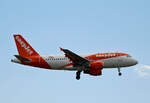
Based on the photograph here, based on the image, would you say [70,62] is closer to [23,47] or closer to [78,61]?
[78,61]

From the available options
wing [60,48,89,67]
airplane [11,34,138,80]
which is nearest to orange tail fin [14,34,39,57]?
airplane [11,34,138,80]

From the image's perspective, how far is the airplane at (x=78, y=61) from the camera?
234ft

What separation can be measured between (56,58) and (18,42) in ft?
32.8

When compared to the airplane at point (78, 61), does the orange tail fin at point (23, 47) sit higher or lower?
higher

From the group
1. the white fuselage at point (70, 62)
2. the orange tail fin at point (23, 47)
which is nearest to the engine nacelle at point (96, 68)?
the white fuselage at point (70, 62)

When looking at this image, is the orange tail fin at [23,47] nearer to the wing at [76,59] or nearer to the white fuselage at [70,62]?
the white fuselage at [70,62]

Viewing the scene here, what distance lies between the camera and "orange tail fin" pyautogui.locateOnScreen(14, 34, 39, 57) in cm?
7638

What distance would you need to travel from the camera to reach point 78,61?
7144 centimetres

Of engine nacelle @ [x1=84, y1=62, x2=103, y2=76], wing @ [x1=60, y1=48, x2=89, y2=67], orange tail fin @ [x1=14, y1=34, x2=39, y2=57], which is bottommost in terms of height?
engine nacelle @ [x1=84, y1=62, x2=103, y2=76]

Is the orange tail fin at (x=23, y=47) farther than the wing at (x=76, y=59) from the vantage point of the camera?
Yes

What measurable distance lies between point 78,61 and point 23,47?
13.7 meters

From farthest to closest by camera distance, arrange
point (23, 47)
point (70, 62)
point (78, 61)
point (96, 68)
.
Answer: point (23, 47) < point (70, 62) < point (78, 61) < point (96, 68)

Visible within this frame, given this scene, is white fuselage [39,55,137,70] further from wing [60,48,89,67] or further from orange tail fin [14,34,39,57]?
orange tail fin [14,34,39,57]

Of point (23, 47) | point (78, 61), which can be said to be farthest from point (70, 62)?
point (23, 47)
